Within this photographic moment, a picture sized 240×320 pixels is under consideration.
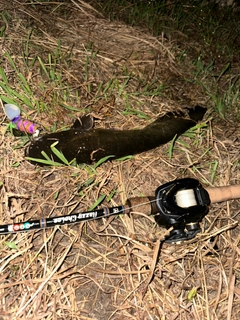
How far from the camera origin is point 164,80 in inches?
123

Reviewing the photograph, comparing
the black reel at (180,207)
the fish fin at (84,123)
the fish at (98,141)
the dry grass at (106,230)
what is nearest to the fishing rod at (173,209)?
the black reel at (180,207)

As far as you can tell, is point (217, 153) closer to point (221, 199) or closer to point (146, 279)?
point (221, 199)

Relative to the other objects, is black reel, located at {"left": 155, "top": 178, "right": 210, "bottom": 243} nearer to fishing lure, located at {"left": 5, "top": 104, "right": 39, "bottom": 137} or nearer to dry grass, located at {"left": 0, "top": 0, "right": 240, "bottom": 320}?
dry grass, located at {"left": 0, "top": 0, "right": 240, "bottom": 320}

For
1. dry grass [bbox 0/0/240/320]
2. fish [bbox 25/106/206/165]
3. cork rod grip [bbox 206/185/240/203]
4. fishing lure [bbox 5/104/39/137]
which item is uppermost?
fishing lure [bbox 5/104/39/137]

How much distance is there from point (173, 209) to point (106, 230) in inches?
17.5

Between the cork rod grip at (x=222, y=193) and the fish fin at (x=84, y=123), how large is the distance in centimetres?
85

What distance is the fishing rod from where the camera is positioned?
1789mm

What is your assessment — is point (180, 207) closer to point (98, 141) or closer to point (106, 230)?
point (106, 230)

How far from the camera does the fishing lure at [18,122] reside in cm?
211

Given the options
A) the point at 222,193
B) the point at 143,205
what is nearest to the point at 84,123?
the point at 143,205

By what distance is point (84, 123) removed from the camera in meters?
2.24

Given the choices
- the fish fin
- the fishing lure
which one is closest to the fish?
the fish fin

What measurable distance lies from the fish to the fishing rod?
39 centimetres

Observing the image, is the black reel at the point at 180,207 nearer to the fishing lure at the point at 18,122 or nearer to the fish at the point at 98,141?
the fish at the point at 98,141
